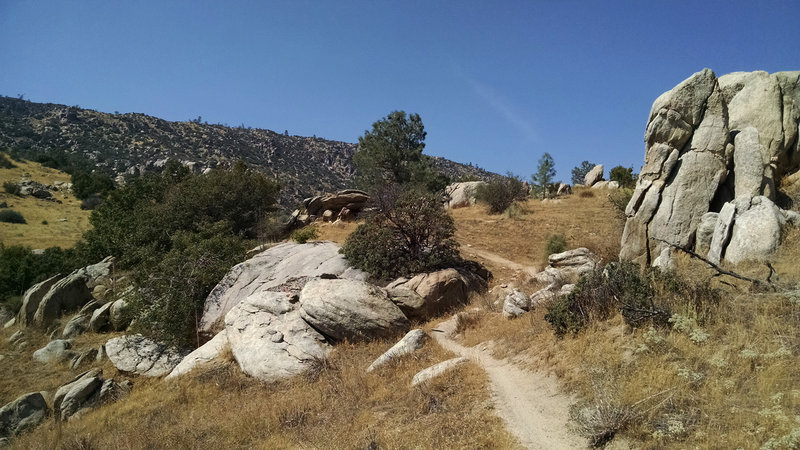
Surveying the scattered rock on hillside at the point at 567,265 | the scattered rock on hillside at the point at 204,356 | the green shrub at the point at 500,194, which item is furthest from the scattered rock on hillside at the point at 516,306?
the green shrub at the point at 500,194

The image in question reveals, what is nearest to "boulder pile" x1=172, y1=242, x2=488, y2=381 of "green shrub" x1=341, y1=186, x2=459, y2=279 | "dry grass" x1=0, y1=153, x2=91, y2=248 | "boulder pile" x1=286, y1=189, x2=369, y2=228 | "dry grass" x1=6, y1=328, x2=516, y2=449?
"dry grass" x1=6, y1=328, x2=516, y2=449

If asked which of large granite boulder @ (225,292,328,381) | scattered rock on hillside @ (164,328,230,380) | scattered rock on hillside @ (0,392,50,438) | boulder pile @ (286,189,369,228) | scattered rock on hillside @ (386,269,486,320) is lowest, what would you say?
scattered rock on hillside @ (0,392,50,438)

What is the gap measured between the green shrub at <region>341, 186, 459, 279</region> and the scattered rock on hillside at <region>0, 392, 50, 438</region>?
31.3 feet

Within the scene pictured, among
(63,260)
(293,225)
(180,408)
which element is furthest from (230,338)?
(63,260)

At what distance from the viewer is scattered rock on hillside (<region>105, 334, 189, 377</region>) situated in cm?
1352

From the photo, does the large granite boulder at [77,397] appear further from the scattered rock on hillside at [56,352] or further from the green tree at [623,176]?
the green tree at [623,176]

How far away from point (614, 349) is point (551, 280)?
6.42 m

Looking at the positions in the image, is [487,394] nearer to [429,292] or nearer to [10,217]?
[429,292]

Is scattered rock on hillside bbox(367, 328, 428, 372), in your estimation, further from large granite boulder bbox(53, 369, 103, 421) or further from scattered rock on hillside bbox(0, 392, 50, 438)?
scattered rock on hillside bbox(0, 392, 50, 438)

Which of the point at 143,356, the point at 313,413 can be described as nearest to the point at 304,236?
the point at 143,356

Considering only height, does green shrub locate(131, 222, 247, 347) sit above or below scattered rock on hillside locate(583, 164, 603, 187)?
below

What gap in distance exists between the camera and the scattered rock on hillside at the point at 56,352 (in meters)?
16.4

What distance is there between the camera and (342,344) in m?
11.0

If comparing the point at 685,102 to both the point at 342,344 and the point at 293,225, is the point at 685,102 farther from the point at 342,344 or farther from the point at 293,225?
the point at 293,225
